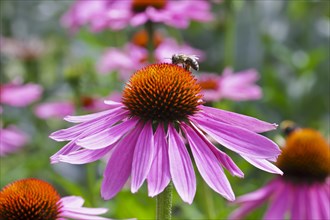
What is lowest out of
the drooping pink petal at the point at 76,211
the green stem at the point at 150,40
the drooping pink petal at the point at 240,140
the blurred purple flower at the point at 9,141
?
the drooping pink petal at the point at 76,211

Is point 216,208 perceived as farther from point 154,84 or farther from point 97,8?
point 154,84

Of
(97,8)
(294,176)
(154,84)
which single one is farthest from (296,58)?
(154,84)

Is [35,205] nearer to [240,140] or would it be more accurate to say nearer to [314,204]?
[240,140]

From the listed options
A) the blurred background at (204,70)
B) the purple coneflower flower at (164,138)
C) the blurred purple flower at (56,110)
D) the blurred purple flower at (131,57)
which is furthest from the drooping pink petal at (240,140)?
the blurred purple flower at (56,110)

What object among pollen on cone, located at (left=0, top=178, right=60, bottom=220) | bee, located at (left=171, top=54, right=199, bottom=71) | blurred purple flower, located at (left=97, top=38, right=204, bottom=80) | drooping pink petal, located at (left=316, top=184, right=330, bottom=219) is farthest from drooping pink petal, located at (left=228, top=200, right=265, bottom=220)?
blurred purple flower, located at (left=97, top=38, right=204, bottom=80)

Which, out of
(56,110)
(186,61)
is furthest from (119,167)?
(56,110)

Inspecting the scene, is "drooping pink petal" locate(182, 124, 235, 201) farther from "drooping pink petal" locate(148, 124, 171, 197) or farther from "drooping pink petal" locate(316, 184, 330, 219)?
"drooping pink petal" locate(316, 184, 330, 219)

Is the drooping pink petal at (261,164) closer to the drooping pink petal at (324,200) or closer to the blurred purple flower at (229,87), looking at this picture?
the drooping pink petal at (324,200)

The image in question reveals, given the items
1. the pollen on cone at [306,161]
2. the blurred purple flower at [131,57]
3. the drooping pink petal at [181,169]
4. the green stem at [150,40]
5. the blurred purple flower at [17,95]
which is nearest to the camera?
the drooping pink petal at [181,169]
